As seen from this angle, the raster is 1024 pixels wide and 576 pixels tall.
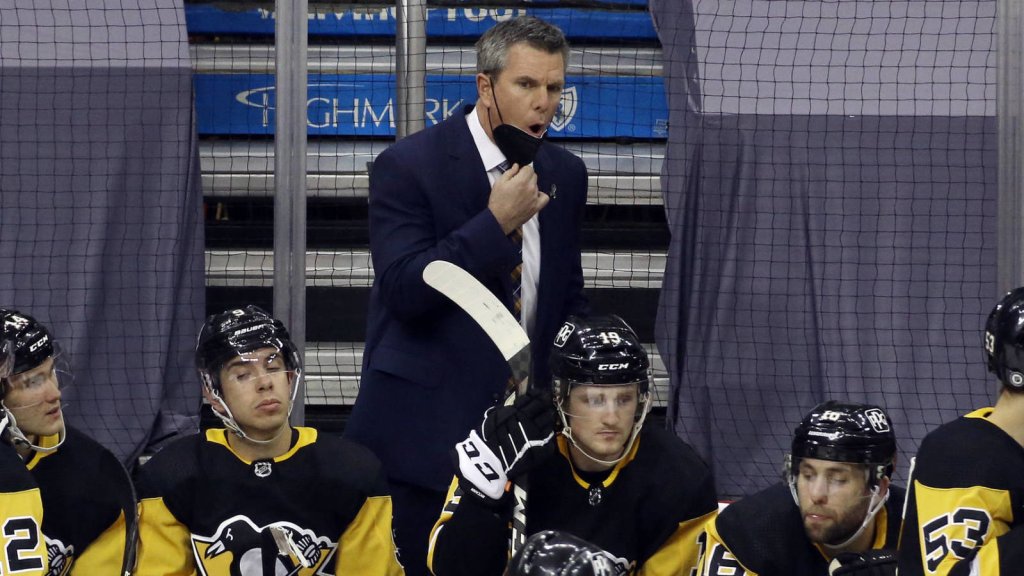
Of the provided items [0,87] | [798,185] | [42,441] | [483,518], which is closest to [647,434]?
[483,518]

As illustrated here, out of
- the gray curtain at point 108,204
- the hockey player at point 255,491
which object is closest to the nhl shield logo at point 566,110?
the gray curtain at point 108,204

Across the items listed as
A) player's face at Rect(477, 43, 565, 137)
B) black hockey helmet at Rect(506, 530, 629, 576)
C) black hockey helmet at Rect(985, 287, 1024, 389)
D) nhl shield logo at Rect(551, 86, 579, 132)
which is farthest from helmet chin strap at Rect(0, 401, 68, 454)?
nhl shield logo at Rect(551, 86, 579, 132)

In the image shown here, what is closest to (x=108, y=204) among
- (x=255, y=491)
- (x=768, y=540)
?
(x=255, y=491)

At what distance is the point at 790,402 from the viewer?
3703 millimetres

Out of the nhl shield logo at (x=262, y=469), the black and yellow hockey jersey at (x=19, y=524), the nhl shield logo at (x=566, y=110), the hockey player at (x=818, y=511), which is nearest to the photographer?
the black and yellow hockey jersey at (x=19, y=524)

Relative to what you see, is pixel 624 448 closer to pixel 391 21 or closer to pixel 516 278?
pixel 516 278

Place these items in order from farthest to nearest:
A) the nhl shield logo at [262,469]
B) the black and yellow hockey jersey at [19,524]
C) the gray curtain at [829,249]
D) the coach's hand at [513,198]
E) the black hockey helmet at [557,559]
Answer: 1. the gray curtain at [829,249]
2. the nhl shield logo at [262,469]
3. the coach's hand at [513,198]
4. the black and yellow hockey jersey at [19,524]
5. the black hockey helmet at [557,559]

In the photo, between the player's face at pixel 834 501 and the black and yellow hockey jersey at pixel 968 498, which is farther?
the player's face at pixel 834 501

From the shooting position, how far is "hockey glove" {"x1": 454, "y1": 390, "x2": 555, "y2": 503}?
2176 mm

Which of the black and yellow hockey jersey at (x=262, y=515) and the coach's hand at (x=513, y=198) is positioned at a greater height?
the coach's hand at (x=513, y=198)

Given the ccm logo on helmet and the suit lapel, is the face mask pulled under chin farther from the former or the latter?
the ccm logo on helmet

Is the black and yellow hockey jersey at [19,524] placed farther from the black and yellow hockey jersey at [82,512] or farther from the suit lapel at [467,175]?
the suit lapel at [467,175]

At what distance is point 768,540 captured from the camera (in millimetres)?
2273

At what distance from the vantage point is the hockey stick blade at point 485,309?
7.50 feet
